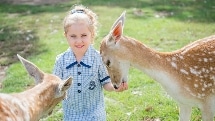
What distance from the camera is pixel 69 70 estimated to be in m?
4.45

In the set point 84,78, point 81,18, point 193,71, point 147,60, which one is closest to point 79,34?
point 81,18

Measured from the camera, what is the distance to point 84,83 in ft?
14.6

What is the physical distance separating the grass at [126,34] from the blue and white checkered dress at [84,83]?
1.18m

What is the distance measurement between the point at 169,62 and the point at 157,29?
5780mm

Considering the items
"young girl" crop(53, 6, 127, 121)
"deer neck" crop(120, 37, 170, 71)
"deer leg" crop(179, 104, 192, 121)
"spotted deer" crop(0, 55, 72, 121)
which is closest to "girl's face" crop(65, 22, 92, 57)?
"young girl" crop(53, 6, 127, 121)

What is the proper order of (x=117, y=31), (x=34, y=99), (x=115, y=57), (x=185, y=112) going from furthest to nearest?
(x=185, y=112), (x=115, y=57), (x=117, y=31), (x=34, y=99)

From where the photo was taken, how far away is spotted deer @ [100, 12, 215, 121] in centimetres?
436

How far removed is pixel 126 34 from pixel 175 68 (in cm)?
536

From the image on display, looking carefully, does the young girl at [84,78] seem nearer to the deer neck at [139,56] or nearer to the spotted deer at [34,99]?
the deer neck at [139,56]

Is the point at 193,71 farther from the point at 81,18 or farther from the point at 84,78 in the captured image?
the point at 81,18

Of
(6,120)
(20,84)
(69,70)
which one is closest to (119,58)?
(69,70)

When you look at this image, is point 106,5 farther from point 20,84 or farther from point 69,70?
point 69,70

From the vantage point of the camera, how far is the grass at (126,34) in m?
5.92

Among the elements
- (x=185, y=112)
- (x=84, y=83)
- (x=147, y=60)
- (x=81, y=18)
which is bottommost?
(x=185, y=112)
